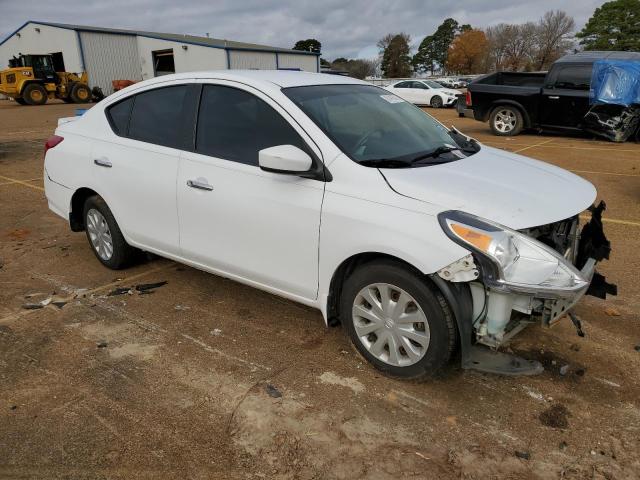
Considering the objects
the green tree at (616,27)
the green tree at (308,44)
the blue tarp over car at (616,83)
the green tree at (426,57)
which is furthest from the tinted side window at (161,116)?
the green tree at (426,57)

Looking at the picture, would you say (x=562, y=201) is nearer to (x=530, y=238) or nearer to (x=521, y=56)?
(x=530, y=238)

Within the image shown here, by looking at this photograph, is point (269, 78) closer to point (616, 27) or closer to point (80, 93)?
point (80, 93)

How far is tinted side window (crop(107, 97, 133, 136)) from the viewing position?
4.31 meters

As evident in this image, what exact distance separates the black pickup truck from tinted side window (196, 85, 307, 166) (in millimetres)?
11135

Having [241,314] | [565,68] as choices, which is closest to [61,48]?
[565,68]

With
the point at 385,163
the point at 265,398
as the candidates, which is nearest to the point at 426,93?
the point at 385,163

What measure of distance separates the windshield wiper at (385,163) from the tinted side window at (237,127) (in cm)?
42

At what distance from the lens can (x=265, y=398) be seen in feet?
9.62

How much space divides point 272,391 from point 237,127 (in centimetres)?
178

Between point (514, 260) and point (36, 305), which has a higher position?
point (514, 260)

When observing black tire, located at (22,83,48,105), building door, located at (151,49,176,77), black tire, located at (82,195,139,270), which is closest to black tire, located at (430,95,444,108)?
black tire, located at (22,83,48,105)

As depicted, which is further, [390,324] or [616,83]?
[616,83]

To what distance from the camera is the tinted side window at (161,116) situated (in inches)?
153

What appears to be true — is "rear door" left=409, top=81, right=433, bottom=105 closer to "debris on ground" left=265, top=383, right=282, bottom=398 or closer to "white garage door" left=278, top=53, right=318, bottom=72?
"white garage door" left=278, top=53, right=318, bottom=72
